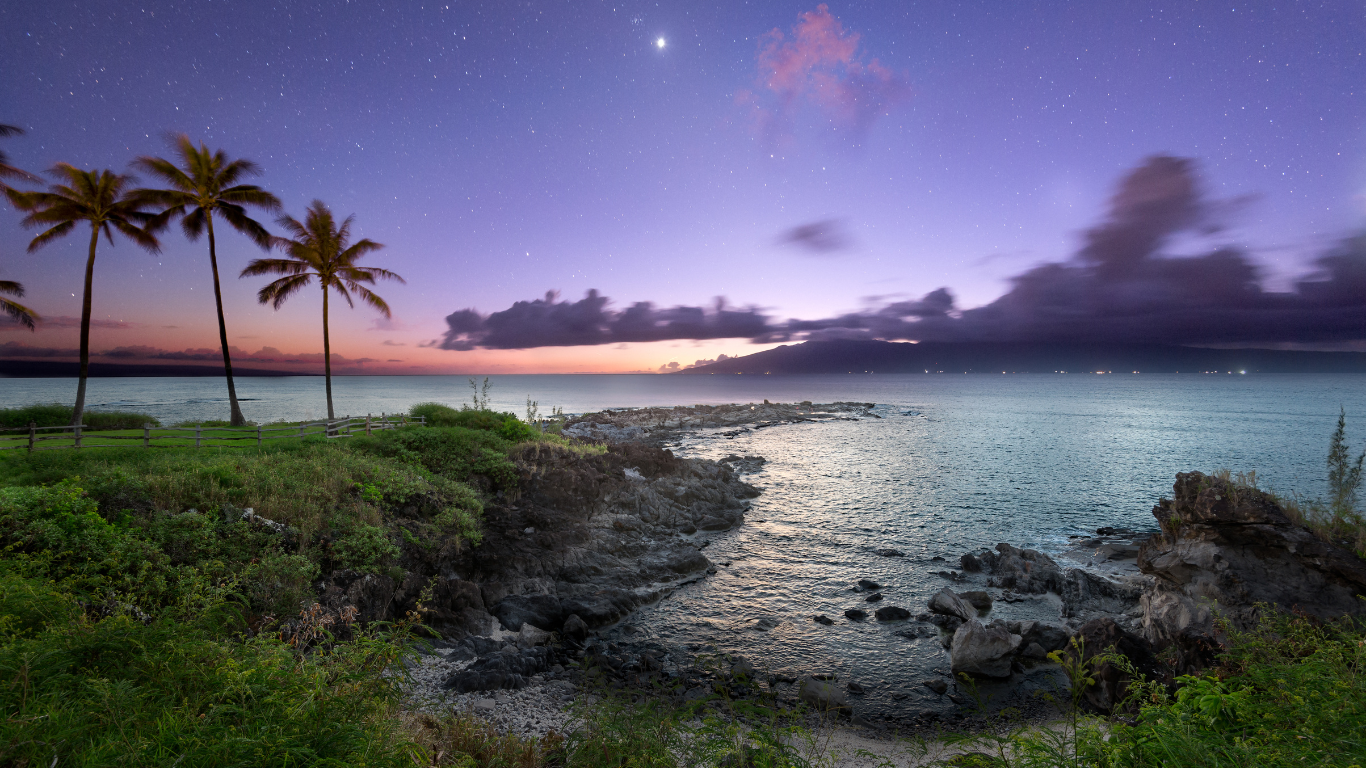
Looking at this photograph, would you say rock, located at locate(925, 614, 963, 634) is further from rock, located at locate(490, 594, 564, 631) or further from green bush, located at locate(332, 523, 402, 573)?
green bush, located at locate(332, 523, 402, 573)

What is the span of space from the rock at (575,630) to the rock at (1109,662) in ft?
34.4

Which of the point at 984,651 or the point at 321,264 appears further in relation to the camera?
the point at 321,264

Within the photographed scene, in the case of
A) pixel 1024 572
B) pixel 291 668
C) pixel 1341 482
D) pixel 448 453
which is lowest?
pixel 1024 572

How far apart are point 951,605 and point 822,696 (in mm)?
5946

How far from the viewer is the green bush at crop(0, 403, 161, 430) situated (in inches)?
960

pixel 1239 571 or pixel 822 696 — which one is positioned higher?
pixel 1239 571

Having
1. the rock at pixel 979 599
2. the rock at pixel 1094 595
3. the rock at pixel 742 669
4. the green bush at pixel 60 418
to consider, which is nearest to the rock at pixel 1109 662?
the rock at pixel 979 599

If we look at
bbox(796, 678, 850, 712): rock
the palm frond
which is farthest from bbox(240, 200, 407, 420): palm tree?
bbox(796, 678, 850, 712): rock

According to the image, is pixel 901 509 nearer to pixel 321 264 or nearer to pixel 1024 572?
pixel 1024 572

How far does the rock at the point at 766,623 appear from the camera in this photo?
13.4 m

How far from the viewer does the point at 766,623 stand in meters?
13.6

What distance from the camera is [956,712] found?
32.9ft

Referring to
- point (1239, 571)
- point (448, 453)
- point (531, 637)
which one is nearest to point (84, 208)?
point (448, 453)

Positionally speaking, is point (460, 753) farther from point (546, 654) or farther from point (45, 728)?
point (546, 654)
